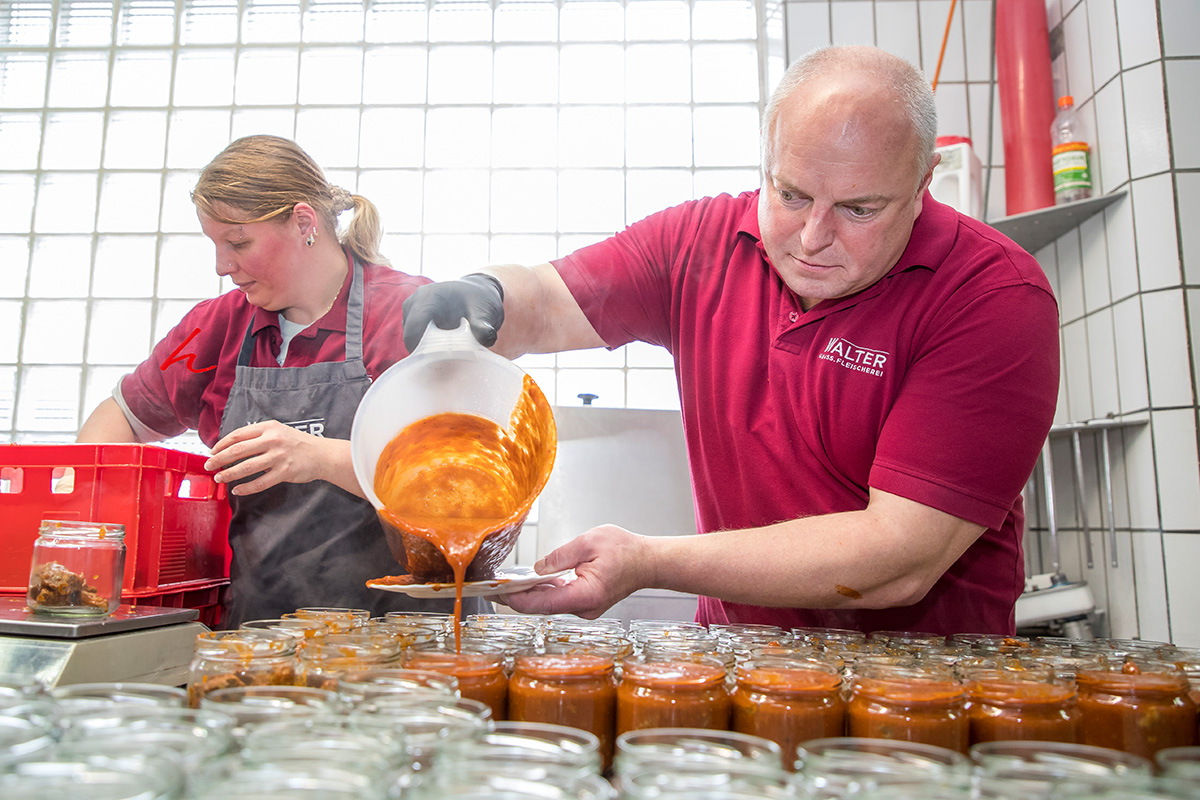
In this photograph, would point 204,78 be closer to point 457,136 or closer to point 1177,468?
point 457,136

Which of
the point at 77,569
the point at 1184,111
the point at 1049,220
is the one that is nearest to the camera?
the point at 77,569

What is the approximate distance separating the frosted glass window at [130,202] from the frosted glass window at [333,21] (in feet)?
3.09

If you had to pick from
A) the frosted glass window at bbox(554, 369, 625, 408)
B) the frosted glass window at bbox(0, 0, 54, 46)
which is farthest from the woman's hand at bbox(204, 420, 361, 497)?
the frosted glass window at bbox(0, 0, 54, 46)

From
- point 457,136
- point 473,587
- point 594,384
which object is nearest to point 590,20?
point 457,136

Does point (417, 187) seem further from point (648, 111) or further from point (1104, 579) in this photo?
point (1104, 579)

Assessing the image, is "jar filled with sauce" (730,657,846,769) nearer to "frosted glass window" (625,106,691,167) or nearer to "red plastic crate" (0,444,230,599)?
"red plastic crate" (0,444,230,599)

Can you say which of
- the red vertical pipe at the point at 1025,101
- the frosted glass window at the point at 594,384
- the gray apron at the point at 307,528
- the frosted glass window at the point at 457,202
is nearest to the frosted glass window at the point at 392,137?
the frosted glass window at the point at 457,202

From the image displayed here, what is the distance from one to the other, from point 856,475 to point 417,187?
2.69 m

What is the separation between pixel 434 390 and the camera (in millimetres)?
1397

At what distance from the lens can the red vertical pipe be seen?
2.54m

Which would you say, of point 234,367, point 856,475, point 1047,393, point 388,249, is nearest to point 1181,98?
point 1047,393

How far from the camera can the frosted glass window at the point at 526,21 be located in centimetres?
361

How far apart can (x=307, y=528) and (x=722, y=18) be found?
2.86m

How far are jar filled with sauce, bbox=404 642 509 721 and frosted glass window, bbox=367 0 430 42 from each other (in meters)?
3.35
